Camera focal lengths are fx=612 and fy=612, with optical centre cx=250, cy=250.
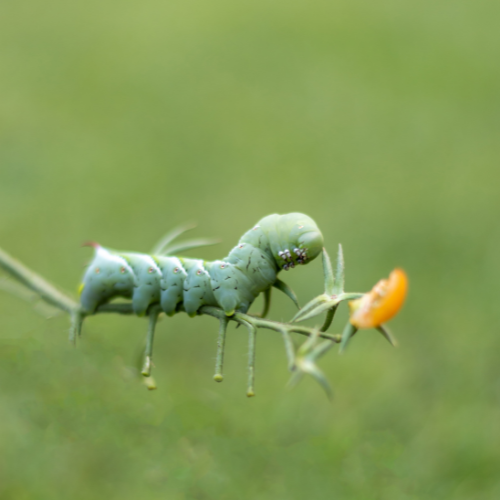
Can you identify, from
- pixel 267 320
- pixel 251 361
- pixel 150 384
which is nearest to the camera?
pixel 251 361

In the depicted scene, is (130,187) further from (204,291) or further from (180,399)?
(204,291)

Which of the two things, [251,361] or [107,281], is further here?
[107,281]

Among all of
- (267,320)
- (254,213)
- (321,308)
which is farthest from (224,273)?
(254,213)

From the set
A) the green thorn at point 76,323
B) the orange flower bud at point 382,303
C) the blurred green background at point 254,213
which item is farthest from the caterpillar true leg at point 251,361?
the blurred green background at point 254,213

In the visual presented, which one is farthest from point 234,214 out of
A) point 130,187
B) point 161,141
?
point 161,141

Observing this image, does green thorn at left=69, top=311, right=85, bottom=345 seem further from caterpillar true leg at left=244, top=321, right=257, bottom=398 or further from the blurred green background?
the blurred green background

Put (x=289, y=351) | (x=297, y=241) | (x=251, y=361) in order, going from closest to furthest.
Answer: (x=289, y=351), (x=251, y=361), (x=297, y=241)

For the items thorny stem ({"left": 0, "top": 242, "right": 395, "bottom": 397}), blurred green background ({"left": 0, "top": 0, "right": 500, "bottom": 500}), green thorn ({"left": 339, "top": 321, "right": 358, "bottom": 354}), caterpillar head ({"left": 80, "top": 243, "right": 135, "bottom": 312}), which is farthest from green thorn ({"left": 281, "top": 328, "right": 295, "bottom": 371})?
blurred green background ({"left": 0, "top": 0, "right": 500, "bottom": 500})

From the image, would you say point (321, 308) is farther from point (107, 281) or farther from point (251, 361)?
point (107, 281)
